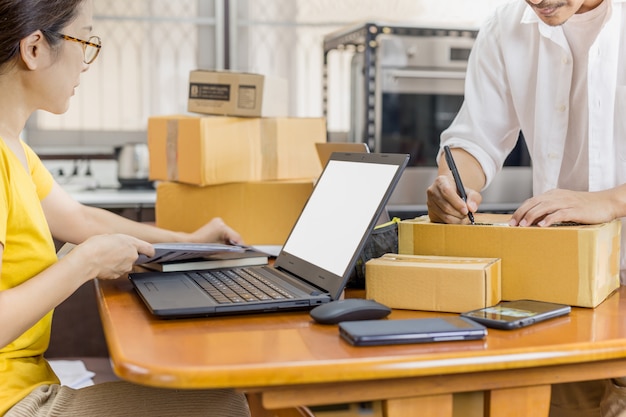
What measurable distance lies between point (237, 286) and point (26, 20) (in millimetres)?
532

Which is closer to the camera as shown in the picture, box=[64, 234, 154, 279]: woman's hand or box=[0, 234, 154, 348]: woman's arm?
box=[0, 234, 154, 348]: woman's arm

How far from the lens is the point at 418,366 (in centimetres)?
86

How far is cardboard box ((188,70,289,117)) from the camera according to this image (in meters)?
2.06

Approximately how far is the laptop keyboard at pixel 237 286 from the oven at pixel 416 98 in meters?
1.54

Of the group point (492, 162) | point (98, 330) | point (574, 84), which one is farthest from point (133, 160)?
point (574, 84)

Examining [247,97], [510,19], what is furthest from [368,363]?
[247,97]

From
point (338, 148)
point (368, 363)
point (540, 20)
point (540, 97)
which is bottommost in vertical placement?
point (368, 363)

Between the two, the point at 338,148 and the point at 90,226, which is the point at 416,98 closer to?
the point at 338,148

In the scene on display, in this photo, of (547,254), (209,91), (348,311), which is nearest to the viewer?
(348,311)

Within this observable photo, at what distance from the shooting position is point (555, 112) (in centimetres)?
154

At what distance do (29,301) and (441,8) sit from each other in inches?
126

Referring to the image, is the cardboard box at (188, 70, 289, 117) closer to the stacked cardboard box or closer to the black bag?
the stacked cardboard box

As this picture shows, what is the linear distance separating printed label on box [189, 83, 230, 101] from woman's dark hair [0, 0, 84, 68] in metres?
0.86

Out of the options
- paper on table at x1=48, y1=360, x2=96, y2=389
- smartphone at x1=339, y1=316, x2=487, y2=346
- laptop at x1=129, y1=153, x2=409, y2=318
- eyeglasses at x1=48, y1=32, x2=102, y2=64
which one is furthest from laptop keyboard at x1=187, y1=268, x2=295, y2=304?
paper on table at x1=48, y1=360, x2=96, y2=389
